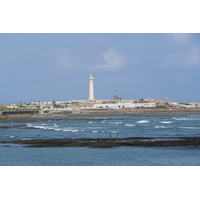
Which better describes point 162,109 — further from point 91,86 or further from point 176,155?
point 176,155

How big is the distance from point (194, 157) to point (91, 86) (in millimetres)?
137120

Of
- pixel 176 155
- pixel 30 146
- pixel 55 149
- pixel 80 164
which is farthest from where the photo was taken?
pixel 30 146

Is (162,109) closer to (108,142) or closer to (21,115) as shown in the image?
(21,115)

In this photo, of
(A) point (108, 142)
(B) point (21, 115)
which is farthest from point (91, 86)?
(A) point (108, 142)

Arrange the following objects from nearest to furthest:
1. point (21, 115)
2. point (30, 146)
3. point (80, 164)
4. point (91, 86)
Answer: point (80, 164), point (30, 146), point (21, 115), point (91, 86)

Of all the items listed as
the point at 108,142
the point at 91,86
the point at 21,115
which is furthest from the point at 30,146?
the point at 91,86

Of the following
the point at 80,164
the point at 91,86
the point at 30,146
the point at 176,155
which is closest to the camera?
the point at 80,164

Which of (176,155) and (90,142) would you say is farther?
(90,142)

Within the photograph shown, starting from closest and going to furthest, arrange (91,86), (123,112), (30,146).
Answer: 1. (30,146)
2. (123,112)
3. (91,86)

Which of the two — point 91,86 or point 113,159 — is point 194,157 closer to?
point 113,159

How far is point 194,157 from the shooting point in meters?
25.7

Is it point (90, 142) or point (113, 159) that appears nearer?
point (113, 159)

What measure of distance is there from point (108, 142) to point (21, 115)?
275ft

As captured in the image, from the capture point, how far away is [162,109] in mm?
127812
